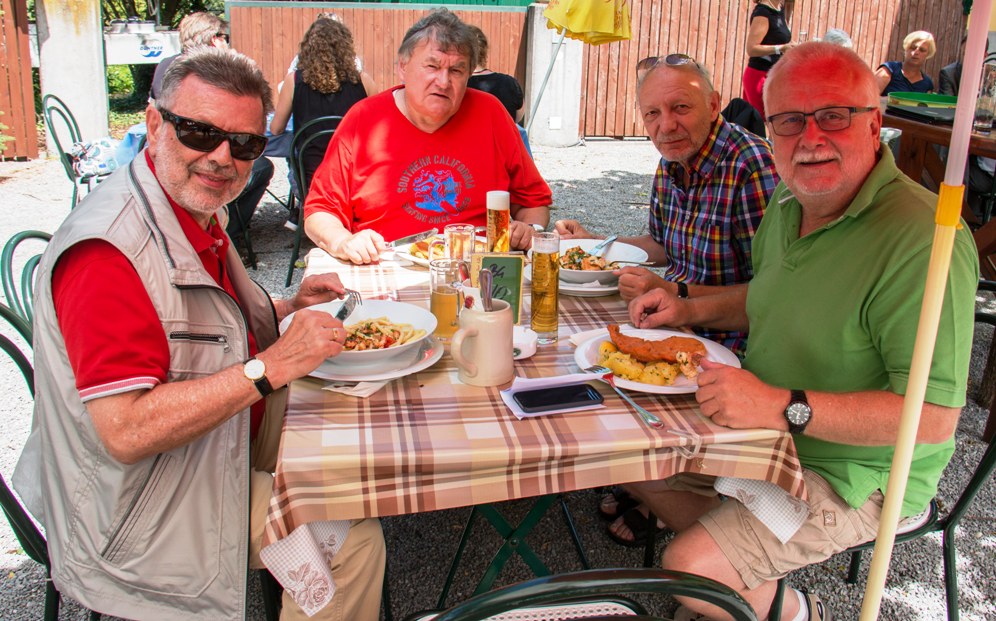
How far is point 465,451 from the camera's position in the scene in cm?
138

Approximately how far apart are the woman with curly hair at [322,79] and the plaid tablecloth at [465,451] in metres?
4.45

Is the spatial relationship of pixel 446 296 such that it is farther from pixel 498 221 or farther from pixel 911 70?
pixel 911 70

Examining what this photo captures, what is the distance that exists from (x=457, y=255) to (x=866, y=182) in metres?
1.18

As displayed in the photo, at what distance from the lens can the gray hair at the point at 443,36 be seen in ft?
9.94

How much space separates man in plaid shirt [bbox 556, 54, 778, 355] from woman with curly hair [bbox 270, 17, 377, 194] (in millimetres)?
3620

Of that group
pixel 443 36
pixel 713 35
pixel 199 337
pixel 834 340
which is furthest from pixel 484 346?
pixel 713 35

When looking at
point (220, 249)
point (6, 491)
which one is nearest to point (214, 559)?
point (6, 491)

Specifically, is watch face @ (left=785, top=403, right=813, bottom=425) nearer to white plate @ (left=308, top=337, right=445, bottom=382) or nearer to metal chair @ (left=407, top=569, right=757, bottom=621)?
metal chair @ (left=407, top=569, right=757, bottom=621)

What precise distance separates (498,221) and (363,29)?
990cm

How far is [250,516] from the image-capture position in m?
1.69

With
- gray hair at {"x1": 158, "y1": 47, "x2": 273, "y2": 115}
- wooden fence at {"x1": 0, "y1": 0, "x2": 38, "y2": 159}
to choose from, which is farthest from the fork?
wooden fence at {"x1": 0, "y1": 0, "x2": 38, "y2": 159}

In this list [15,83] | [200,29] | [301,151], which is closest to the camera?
[301,151]

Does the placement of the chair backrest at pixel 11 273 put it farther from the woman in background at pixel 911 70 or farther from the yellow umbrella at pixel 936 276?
the woman in background at pixel 911 70

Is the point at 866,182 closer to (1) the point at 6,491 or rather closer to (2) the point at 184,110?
(2) the point at 184,110
